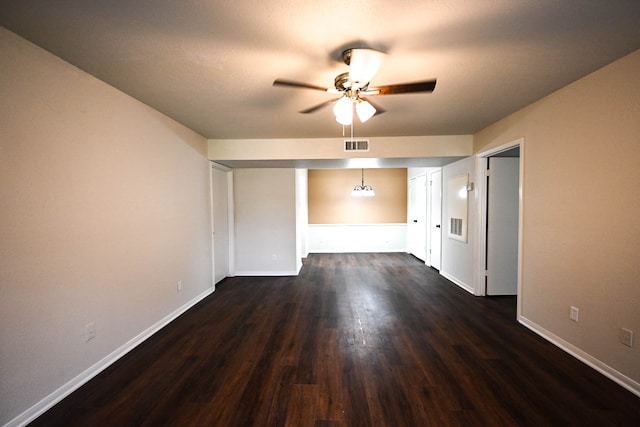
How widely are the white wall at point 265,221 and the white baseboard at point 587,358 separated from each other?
367 cm

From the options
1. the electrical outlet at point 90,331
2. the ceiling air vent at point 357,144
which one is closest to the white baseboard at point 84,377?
the electrical outlet at point 90,331

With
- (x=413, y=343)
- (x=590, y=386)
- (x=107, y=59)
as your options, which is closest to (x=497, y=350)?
(x=590, y=386)

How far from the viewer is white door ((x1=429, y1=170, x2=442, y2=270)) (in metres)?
5.06

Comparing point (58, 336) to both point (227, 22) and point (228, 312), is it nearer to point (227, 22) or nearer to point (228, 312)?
point (228, 312)

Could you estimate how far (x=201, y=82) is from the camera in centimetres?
219

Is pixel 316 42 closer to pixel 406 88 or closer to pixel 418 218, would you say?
pixel 406 88

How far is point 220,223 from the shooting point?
4609mm

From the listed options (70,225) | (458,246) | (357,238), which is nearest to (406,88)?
(70,225)

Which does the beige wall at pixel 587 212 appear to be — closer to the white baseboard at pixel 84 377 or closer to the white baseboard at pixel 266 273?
the white baseboard at pixel 266 273

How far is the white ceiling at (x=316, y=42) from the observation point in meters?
1.38

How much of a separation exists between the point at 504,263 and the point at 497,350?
185cm

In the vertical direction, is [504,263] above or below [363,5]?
below

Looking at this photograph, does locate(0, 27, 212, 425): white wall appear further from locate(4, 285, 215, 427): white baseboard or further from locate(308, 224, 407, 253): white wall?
locate(308, 224, 407, 253): white wall

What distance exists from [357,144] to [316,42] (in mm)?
2339
